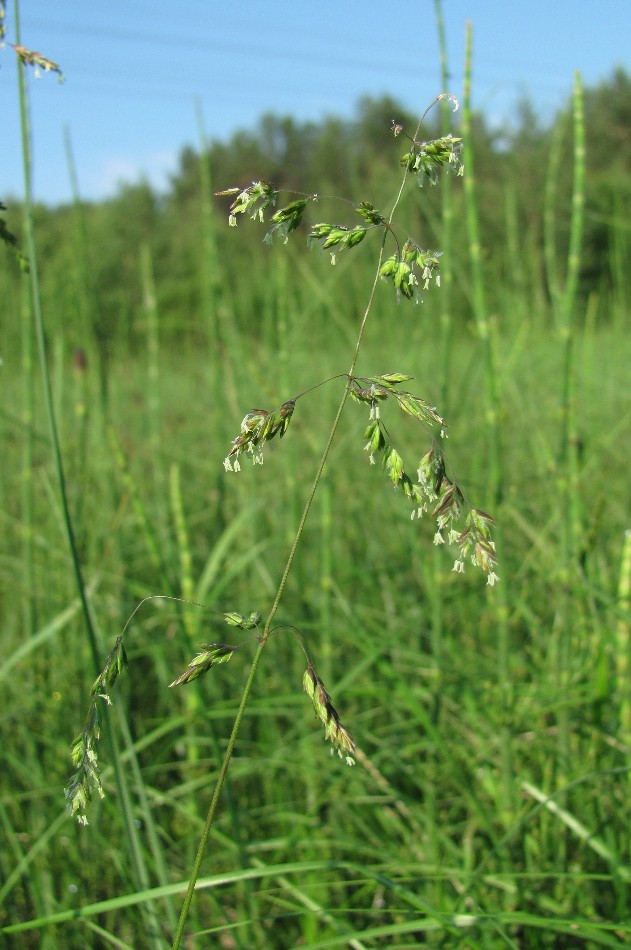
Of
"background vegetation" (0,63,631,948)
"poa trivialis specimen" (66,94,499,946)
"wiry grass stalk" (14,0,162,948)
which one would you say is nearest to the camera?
"poa trivialis specimen" (66,94,499,946)

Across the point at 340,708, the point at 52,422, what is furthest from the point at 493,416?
the point at 340,708

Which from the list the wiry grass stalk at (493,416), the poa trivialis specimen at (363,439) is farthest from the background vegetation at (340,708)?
the poa trivialis specimen at (363,439)

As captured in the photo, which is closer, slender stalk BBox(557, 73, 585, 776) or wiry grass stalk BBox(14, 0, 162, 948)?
wiry grass stalk BBox(14, 0, 162, 948)

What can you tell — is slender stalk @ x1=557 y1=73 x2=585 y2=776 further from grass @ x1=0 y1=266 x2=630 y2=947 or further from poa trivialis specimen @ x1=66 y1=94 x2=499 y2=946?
poa trivialis specimen @ x1=66 y1=94 x2=499 y2=946

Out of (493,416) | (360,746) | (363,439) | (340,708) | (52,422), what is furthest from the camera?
(340,708)

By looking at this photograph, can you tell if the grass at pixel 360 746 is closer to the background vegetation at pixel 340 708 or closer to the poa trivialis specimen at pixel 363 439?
the background vegetation at pixel 340 708

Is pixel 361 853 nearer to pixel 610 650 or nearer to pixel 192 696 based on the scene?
pixel 192 696

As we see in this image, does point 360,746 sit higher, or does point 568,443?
point 568,443

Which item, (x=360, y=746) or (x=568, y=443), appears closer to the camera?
(x=568, y=443)

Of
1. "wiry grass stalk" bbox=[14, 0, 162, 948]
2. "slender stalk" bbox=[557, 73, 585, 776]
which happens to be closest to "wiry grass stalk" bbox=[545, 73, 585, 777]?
"slender stalk" bbox=[557, 73, 585, 776]

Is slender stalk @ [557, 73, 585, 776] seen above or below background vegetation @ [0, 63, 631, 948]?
above

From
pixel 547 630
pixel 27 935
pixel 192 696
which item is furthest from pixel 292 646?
pixel 27 935

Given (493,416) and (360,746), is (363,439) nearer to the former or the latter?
(493,416)

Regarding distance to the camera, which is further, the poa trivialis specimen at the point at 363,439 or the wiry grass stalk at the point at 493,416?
the wiry grass stalk at the point at 493,416
